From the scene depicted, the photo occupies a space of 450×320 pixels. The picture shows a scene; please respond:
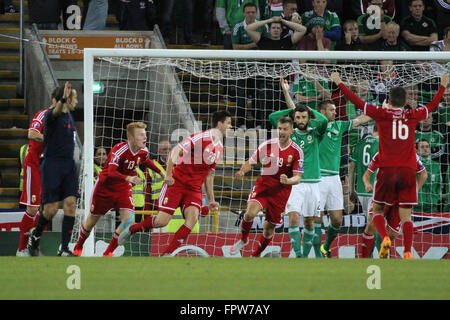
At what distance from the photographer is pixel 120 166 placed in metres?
11.1

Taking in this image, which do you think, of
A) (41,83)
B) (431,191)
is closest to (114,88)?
(41,83)

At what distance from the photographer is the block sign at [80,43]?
1520cm

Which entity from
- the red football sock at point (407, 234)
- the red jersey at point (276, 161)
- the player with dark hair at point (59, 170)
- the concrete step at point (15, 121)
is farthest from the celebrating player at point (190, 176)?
the concrete step at point (15, 121)

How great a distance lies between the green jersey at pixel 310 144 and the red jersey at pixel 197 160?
109 centimetres

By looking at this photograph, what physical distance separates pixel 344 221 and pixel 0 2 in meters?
8.48

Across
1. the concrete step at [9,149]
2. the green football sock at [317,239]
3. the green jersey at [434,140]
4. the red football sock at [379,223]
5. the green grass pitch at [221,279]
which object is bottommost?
the green football sock at [317,239]

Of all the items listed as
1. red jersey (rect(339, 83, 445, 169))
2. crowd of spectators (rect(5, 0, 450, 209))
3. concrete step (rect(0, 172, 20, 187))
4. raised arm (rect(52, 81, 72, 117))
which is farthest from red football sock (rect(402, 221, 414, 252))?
concrete step (rect(0, 172, 20, 187))

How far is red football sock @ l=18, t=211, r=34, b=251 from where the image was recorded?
38.0ft

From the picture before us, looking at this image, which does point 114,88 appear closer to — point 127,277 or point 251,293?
point 127,277

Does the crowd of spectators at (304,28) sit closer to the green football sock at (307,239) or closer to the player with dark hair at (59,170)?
the green football sock at (307,239)

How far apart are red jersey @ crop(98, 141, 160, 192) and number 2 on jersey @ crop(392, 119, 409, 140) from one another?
3220 millimetres

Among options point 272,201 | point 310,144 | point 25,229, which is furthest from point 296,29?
point 25,229

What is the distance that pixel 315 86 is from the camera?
13.3m

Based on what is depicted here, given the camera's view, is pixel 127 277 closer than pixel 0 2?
Yes
